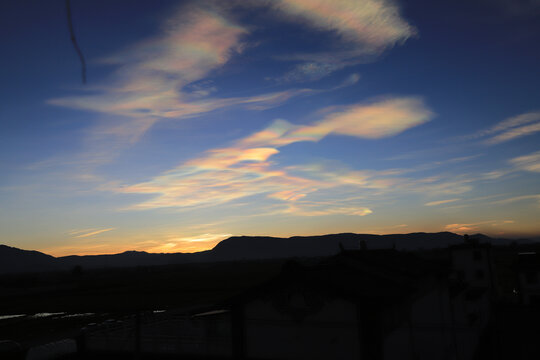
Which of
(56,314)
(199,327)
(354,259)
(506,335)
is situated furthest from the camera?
(56,314)

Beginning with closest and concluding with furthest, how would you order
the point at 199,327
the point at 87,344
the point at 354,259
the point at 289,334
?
the point at 289,334 < the point at 354,259 < the point at 199,327 < the point at 87,344

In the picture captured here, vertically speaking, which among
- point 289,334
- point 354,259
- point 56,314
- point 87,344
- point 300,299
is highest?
point 354,259

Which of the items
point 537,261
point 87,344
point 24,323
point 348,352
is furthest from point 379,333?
point 24,323

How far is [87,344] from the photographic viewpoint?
26938mm

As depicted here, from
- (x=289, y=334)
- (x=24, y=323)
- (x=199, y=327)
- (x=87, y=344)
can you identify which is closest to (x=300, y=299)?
(x=289, y=334)

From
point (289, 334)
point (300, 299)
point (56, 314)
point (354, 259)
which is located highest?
point (354, 259)

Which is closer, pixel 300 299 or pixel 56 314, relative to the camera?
pixel 300 299

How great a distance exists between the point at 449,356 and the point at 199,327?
52.8ft

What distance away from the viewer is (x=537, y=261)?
178 feet

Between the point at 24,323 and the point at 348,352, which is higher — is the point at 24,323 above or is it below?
below

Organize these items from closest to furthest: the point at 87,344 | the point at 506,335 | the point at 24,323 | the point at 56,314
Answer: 1. the point at 87,344
2. the point at 506,335
3. the point at 24,323
4. the point at 56,314

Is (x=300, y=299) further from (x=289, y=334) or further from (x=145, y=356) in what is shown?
(x=145, y=356)

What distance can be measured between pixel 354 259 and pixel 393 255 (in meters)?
6.02

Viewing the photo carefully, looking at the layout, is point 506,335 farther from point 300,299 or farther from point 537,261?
point 300,299
